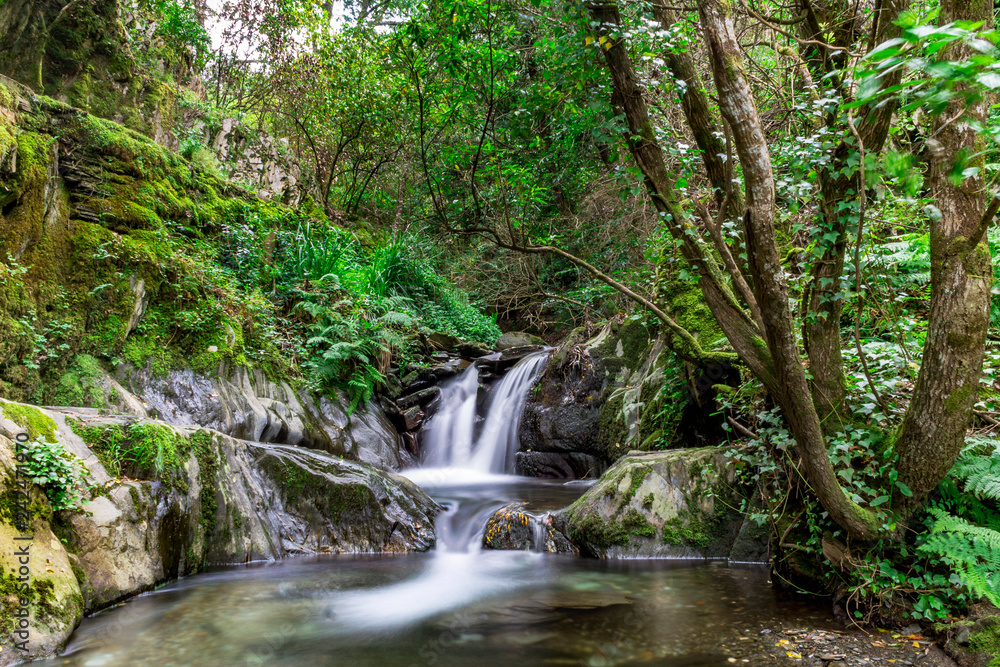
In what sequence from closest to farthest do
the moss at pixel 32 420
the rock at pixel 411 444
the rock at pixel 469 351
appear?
the moss at pixel 32 420
the rock at pixel 411 444
the rock at pixel 469 351

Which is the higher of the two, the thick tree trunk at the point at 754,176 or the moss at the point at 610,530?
the thick tree trunk at the point at 754,176

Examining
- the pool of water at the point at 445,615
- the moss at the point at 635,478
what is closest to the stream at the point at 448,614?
the pool of water at the point at 445,615

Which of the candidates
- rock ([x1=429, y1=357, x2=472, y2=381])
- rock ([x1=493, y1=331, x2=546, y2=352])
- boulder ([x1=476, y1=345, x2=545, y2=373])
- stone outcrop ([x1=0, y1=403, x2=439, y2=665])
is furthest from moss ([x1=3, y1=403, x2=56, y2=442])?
rock ([x1=493, y1=331, x2=546, y2=352])

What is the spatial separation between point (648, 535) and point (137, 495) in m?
4.15

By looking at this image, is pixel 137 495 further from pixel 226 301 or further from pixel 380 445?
pixel 380 445

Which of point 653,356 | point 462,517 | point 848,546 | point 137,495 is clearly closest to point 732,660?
point 848,546

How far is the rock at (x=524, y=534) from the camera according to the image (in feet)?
17.4

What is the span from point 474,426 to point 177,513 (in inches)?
230

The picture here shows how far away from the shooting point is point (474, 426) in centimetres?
968

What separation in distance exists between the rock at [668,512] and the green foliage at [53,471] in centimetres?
395

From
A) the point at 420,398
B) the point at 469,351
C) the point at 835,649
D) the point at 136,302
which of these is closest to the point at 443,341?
the point at 469,351

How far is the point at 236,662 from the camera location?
9.58 feet

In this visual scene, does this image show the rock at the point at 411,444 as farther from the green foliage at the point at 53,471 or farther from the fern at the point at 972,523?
the fern at the point at 972,523

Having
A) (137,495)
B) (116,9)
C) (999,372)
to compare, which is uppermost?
(116,9)
